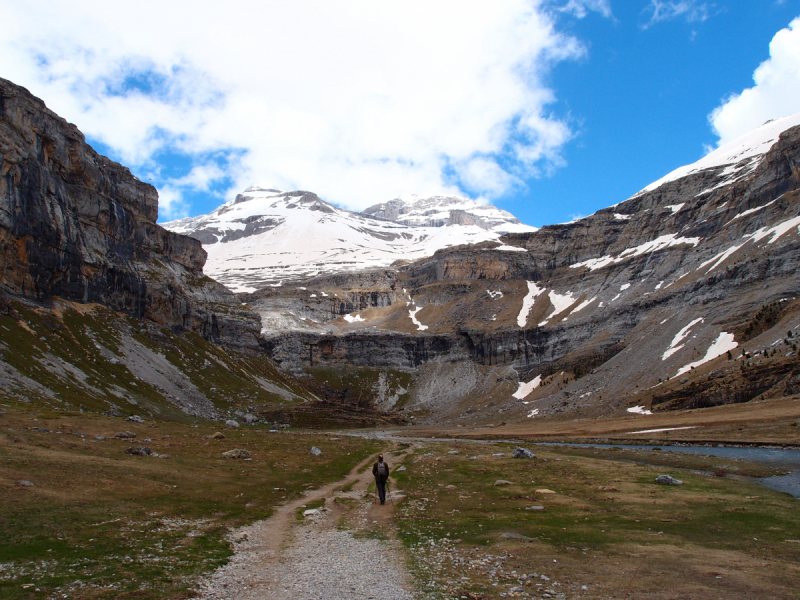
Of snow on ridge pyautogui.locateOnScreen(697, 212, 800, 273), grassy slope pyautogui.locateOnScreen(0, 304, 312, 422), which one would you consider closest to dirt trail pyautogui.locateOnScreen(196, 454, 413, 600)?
grassy slope pyautogui.locateOnScreen(0, 304, 312, 422)

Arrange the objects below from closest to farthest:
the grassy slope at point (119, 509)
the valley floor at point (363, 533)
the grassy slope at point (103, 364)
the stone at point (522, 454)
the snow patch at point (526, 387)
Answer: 1. the grassy slope at point (119, 509)
2. the valley floor at point (363, 533)
3. the stone at point (522, 454)
4. the grassy slope at point (103, 364)
5. the snow patch at point (526, 387)

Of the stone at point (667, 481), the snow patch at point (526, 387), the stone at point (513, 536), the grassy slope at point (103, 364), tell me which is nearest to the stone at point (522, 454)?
the stone at point (667, 481)

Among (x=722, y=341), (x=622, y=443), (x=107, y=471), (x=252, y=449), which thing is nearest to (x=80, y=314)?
(x=252, y=449)

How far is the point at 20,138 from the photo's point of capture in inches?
4567

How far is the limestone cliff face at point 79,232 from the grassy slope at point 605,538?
11226 cm

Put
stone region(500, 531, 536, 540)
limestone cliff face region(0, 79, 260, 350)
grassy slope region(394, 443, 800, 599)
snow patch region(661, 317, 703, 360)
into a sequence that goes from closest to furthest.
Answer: grassy slope region(394, 443, 800, 599) → stone region(500, 531, 536, 540) → limestone cliff face region(0, 79, 260, 350) → snow patch region(661, 317, 703, 360)

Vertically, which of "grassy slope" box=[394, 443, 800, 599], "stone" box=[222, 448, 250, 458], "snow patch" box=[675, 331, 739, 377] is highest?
"snow patch" box=[675, 331, 739, 377]

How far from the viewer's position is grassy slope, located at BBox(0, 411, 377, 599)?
13.6 meters

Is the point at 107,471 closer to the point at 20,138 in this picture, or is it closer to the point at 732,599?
the point at 732,599

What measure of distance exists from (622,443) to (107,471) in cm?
7104

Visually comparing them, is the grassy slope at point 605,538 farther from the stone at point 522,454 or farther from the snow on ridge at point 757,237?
the snow on ridge at point 757,237

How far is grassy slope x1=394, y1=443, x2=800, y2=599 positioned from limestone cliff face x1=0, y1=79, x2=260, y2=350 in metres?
112

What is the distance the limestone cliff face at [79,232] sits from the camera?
108250 mm

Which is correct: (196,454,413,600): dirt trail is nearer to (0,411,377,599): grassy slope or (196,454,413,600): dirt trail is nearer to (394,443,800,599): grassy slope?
(0,411,377,599): grassy slope
